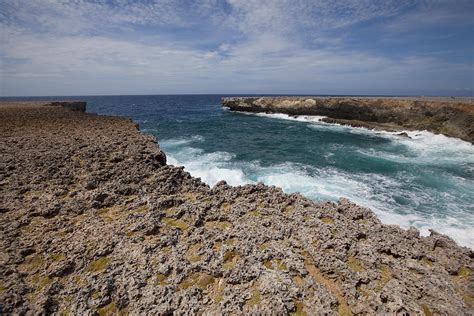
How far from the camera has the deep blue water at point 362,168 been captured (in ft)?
50.1

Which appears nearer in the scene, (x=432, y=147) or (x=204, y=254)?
(x=204, y=254)

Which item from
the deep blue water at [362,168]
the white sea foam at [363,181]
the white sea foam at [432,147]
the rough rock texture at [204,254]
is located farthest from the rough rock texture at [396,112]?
the rough rock texture at [204,254]

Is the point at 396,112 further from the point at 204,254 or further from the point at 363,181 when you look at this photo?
the point at 204,254

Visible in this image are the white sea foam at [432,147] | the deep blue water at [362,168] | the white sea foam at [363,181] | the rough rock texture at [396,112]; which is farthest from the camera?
the rough rock texture at [396,112]

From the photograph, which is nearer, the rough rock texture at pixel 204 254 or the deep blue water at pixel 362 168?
the rough rock texture at pixel 204 254

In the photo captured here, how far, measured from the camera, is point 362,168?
2353 centimetres

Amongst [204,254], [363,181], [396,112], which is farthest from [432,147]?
[204,254]

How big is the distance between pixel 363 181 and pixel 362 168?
409 centimetres

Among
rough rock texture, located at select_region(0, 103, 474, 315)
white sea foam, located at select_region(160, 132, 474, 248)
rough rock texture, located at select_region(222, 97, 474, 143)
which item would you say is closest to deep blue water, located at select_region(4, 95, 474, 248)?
white sea foam, located at select_region(160, 132, 474, 248)

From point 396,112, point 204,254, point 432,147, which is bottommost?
point 432,147

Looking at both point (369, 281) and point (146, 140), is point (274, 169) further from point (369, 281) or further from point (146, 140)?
point (369, 281)

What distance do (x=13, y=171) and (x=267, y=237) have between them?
11496 mm

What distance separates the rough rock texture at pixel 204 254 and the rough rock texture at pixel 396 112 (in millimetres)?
39137

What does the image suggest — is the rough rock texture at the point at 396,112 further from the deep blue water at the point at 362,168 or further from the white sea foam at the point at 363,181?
the white sea foam at the point at 363,181
